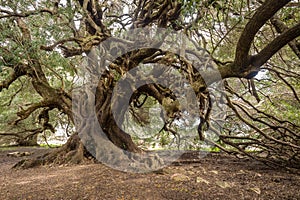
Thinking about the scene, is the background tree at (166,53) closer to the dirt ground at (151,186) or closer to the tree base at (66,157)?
the tree base at (66,157)

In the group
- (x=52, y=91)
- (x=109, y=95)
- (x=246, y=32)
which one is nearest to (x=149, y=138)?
(x=109, y=95)

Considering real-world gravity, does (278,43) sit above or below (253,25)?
below

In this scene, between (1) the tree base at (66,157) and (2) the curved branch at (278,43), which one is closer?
(2) the curved branch at (278,43)

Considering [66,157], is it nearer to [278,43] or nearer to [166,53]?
[166,53]

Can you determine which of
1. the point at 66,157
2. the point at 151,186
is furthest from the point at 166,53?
the point at 66,157

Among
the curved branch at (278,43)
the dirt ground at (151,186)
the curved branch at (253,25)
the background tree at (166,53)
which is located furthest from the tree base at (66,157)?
the curved branch at (278,43)

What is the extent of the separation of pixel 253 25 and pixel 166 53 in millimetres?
2170

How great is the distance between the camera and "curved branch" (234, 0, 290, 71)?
2.01 meters

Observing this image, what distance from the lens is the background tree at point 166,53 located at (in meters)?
2.92

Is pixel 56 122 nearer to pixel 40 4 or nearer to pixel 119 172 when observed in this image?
pixel 40 4

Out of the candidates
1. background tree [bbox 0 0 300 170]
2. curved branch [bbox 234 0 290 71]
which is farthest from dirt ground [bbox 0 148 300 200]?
curved branch [bbox 234 0 290 71]

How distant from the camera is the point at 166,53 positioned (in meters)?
4.25

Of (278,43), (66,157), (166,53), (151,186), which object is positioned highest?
(166,53)

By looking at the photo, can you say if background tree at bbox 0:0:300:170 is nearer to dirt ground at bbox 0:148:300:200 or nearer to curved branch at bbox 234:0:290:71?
curved branch at bbox 234:0:290:71
